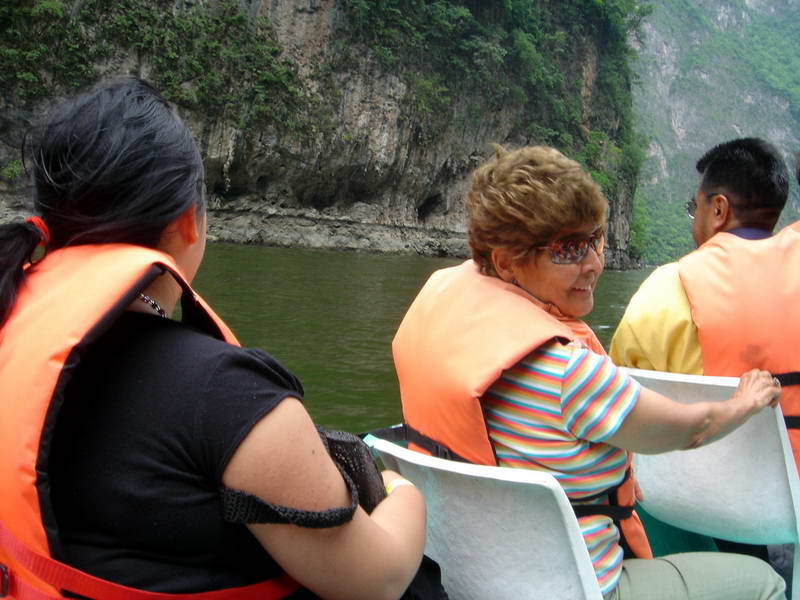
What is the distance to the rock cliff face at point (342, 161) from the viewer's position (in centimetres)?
1998

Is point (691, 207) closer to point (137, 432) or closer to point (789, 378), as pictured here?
point (789, 378)

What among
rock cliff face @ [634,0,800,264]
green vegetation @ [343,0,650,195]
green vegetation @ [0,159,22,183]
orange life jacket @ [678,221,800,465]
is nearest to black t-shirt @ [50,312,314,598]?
orange life jacket @ [678,221,800,465]

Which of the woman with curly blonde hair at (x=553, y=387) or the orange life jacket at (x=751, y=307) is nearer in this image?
the woman with curly blonde hair at (x=553, y=387)

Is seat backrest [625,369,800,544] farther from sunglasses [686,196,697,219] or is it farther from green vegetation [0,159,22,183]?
green vegetation [0,159,22,183]

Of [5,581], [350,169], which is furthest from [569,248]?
[350,169]

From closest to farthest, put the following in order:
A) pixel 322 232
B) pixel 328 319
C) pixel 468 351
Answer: pixel 468 351, pixel 328 319, pixel 322 232

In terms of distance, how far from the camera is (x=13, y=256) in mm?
849

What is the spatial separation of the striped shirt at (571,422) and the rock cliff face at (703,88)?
81.8 m

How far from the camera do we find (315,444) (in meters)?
0.76

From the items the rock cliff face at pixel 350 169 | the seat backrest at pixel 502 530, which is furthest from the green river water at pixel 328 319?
the rock cliff face at pixel 350 169

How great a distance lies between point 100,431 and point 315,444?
25cm

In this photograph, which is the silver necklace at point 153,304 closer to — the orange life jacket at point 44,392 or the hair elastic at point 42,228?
the orange life jacket at point 44,392

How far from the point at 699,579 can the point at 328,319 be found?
6472 millimetres

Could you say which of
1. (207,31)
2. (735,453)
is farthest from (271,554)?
(207,31)
